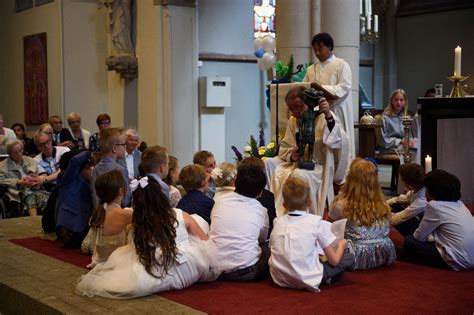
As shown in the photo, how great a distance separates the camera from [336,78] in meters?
6.55

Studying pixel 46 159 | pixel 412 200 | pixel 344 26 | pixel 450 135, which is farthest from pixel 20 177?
pixel 450 135

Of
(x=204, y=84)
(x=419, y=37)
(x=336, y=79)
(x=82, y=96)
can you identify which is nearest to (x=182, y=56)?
(x=204, y=84)

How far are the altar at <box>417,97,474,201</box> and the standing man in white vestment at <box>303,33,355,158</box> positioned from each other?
704 millimetres

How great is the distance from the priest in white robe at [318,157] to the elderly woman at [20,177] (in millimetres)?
2714

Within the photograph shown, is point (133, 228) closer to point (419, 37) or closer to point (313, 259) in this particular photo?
point (313, 259)

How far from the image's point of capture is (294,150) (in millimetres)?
6355

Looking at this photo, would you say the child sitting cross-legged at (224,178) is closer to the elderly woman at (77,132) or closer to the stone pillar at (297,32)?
the stone pillar at (297,32)

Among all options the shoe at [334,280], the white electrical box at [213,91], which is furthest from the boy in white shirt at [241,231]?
the white electrical box at [213,91]

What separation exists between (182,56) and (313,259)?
284 inches

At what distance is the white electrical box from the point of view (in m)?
12.7

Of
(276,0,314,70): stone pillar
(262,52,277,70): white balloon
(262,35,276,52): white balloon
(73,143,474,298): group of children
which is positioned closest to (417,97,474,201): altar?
(73,143,474,298): group of children

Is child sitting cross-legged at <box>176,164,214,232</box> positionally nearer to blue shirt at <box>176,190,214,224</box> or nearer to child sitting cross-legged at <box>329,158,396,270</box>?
blue shirt at <box>176,190,214,224</box>

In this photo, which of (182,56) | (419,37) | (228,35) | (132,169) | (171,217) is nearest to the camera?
(171,217)

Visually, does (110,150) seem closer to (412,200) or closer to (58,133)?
(412,200)
